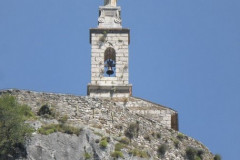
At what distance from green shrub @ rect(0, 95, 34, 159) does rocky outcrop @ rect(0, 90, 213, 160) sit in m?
0.67

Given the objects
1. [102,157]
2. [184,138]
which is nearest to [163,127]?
[184,138]

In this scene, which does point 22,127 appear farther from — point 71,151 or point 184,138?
point 184,138

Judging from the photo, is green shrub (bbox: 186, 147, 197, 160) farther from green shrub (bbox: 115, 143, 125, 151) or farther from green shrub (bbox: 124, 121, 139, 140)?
green shrub (bbox: 115, 143, 125, 151)

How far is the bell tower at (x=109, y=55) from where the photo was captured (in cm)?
5931

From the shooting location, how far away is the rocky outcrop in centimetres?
4784

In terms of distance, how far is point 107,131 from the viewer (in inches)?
1954

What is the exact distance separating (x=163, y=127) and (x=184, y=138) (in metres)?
1.05

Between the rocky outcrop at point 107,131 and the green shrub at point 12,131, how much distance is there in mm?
668

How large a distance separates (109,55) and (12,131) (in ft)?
51.8

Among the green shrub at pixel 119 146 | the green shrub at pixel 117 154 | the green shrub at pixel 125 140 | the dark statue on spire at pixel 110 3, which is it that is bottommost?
the green shrub at pixel 117 154

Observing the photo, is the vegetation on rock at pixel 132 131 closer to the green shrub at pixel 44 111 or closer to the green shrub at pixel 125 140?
the green shrub at pixel 125 140

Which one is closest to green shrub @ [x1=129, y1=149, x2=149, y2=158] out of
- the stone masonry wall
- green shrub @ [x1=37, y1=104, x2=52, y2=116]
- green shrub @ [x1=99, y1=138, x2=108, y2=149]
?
green shrub @ [x1=99, y1=138, x2=108, y2=149]

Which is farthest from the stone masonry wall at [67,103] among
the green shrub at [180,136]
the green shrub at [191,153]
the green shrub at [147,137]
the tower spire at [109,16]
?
the tower spire at [109,16]

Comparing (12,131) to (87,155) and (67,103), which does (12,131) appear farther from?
(67,103)
